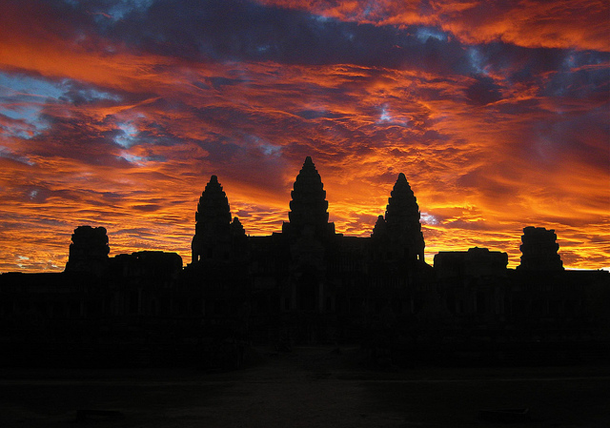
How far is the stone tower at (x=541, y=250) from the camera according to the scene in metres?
88.0

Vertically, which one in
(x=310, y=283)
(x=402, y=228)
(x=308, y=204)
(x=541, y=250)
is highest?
(x=308, y=204)

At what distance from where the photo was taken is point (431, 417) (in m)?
17.1

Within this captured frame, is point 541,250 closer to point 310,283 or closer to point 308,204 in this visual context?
point 308,204

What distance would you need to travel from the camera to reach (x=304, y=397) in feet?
69.8

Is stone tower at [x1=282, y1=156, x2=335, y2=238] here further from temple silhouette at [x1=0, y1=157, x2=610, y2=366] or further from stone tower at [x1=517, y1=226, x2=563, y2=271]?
stone tower at [x1=517, y1=226, x2=563, y2=271]

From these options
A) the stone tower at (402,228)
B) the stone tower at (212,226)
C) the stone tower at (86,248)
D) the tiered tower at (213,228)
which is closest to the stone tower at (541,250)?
the stone tower at (402,228)

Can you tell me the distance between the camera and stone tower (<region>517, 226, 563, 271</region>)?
8801 centimetres

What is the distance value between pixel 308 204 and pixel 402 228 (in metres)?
12.7

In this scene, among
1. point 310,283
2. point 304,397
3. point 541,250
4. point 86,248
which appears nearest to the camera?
point 304,397

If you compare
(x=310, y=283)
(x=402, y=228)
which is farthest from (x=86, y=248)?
(x=402, y=228)

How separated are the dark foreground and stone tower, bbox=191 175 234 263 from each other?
5117cm

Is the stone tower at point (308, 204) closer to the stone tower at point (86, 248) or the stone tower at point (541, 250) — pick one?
the stone tower at point (86, 248)

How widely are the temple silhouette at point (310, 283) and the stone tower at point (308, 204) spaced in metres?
0.17

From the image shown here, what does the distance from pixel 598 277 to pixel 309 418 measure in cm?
6441
